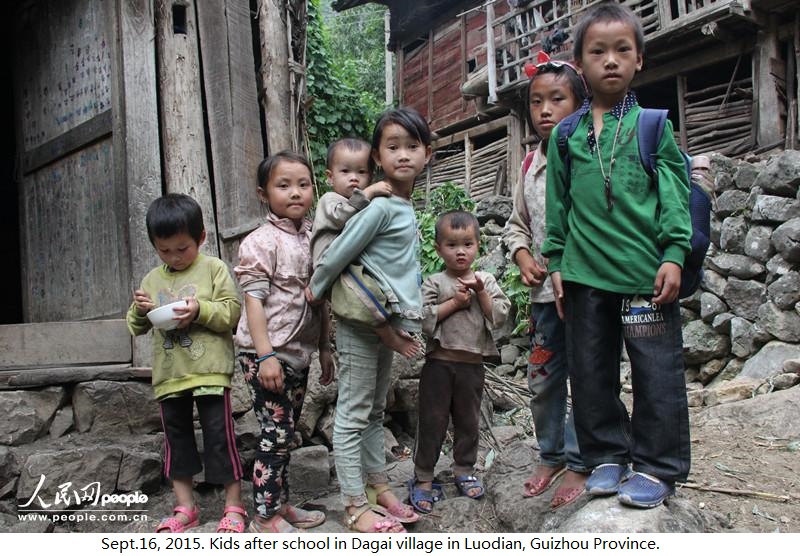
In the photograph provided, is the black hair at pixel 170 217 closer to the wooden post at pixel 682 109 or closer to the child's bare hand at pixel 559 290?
the child's bare hand at pixel 559 290

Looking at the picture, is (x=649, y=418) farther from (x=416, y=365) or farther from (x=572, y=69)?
(x=416, y=365)

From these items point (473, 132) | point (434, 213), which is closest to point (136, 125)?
point (434, 213)

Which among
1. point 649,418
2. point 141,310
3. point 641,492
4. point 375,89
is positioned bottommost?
point 641,492

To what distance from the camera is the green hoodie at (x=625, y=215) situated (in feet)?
6.59

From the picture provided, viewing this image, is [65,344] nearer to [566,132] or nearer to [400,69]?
[566,132]

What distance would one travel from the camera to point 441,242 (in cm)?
299

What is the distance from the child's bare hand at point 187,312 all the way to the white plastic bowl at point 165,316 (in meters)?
0.01

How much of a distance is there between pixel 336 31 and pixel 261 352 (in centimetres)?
2390

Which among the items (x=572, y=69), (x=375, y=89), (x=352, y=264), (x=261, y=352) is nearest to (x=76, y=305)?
(x=261, y=352)

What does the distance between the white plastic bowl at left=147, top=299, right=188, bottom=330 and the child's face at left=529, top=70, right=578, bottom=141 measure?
5.31ft

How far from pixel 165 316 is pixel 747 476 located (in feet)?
9.26

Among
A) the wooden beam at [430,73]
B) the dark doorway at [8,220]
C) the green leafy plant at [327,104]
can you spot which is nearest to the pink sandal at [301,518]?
the dark doorway at [8,220]

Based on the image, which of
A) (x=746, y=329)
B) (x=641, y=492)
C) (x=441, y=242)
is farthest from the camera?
(x=746, y=329)

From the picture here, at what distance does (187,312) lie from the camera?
96.1 inches
